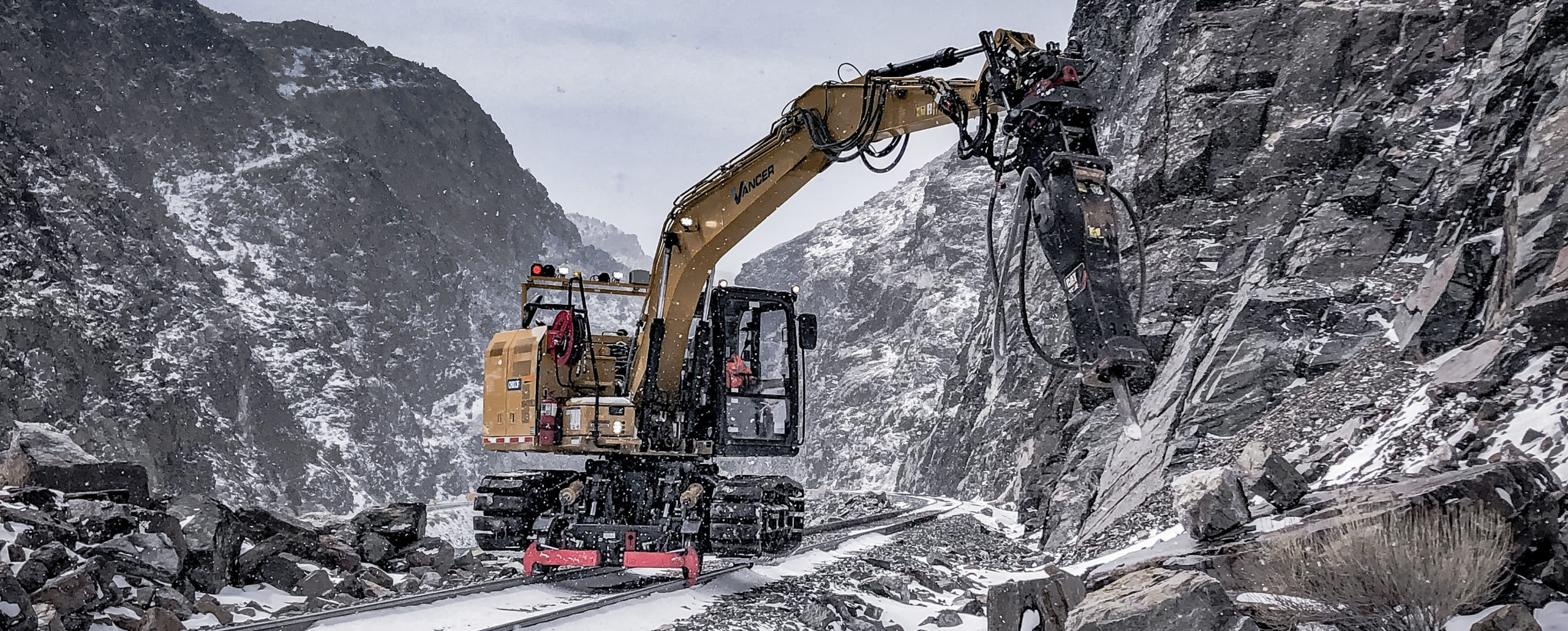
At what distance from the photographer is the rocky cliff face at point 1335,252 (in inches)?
412

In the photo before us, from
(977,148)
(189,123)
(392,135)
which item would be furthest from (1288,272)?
(392,135)

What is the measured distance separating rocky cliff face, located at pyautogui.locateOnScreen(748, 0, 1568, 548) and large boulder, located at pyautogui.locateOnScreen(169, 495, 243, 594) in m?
8.96

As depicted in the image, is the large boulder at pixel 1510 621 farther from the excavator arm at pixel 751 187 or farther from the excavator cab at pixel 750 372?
the excavator cab at pixel 750 372

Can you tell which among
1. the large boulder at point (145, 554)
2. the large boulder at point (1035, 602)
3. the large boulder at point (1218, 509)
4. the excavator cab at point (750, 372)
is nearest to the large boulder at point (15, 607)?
the large boulder at point (145, 554)

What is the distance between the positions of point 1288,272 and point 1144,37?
21.6 meters

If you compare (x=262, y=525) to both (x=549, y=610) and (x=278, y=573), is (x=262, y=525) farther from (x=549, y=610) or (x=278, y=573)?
(x=549, y=610)

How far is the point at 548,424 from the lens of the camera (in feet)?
41.4

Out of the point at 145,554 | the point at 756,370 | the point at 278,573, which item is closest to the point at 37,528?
the point at 145,554

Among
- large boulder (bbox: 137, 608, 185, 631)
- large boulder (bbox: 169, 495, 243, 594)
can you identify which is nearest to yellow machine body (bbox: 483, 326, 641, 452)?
large boulder (bbox: 169, 495, 243, 594)

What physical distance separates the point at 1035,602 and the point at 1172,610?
5.86 ft

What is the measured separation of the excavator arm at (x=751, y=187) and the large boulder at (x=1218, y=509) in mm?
3745

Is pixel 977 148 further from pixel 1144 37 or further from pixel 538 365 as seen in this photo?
pixel 1144 37

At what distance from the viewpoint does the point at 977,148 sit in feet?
22.5

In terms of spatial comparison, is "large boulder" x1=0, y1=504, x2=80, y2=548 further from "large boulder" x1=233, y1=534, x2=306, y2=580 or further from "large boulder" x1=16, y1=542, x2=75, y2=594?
"large boulder" x1=233, y1=534, x2=306, y2=580
